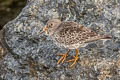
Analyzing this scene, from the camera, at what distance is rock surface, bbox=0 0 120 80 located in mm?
8711

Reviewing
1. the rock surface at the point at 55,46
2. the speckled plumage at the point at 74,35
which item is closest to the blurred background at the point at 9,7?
the rock surface at the point at 55,46

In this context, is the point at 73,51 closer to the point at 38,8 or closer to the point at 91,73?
the point at 91,73

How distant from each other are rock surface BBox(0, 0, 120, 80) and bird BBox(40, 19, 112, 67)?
40cm

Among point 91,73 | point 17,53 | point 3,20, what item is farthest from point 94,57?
point 3,20

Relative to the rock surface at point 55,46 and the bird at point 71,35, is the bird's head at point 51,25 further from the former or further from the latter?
the rock surface at point 55,46

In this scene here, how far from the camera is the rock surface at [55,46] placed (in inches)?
343

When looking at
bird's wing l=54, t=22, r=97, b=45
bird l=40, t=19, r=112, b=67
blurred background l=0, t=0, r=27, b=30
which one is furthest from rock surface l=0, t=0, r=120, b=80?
blurred background l=0, t=0, r=27, b=30

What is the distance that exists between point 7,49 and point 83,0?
327 cm

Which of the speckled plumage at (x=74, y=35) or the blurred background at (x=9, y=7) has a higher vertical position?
the blurred background at (x=9, y=7)

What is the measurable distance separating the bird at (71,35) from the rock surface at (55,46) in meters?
0.40

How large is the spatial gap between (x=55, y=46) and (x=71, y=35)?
46.6 inches

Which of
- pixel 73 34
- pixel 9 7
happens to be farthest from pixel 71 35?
pixel 9 7

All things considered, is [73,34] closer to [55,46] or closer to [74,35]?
[74,35]

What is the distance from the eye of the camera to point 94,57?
882 centimetres
